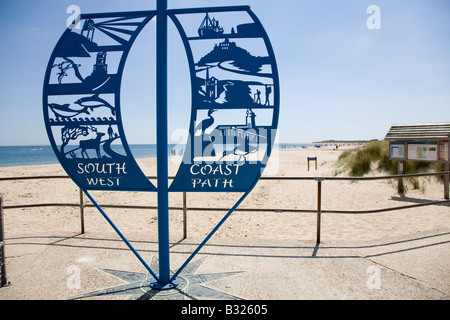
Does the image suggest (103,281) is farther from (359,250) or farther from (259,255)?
(359,250)

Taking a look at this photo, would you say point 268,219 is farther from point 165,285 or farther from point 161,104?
point 161,104

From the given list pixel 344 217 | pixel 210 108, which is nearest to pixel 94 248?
pixel 210 108

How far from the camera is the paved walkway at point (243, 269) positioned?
2453mm

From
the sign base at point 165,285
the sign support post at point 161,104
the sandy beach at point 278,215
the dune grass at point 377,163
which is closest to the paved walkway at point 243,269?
the sign base at point 165,285

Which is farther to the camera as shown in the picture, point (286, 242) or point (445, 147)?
point (445, 147)

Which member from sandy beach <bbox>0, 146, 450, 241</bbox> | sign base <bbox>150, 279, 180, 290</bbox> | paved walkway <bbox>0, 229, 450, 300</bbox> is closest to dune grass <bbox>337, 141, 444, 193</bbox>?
sandy beach <bbox>0, 146, 450, 241</bbox>

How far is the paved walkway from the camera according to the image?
2.45 m

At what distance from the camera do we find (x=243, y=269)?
115 inches

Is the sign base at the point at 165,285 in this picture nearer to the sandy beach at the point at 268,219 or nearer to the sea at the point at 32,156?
the sandy beach at the point at 268,219

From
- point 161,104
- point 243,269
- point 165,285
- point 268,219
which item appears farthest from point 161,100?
point 268,219

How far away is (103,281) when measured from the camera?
268 cm

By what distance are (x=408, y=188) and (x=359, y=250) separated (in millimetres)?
6787

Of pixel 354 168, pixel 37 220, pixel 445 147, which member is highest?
pixel 445 147
